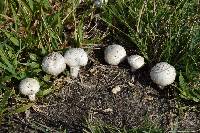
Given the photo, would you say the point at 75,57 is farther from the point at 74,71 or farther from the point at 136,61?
the point at 136,61

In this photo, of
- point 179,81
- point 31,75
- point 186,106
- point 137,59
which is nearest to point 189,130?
point 186,106

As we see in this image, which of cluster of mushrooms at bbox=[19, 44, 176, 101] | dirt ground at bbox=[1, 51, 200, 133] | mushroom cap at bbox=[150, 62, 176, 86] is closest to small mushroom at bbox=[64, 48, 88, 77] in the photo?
cluster of mushrooms at bbox=[19, 44, 176, 101]

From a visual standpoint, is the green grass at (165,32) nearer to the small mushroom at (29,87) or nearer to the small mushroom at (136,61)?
the small mushroom at (136,61)

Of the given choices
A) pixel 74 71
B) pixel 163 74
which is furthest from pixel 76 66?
pixel 163 74

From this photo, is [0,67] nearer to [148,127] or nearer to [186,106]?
[148,127]

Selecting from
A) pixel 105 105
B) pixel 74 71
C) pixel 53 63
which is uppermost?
pixel 53 63

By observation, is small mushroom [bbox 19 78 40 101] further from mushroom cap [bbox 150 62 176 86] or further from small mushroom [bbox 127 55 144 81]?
mushroom cap [bbox 150 62 176 86]

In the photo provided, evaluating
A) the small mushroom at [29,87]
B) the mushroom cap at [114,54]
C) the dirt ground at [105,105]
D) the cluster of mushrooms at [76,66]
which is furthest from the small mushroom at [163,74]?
the small mushroom at [29,87]
